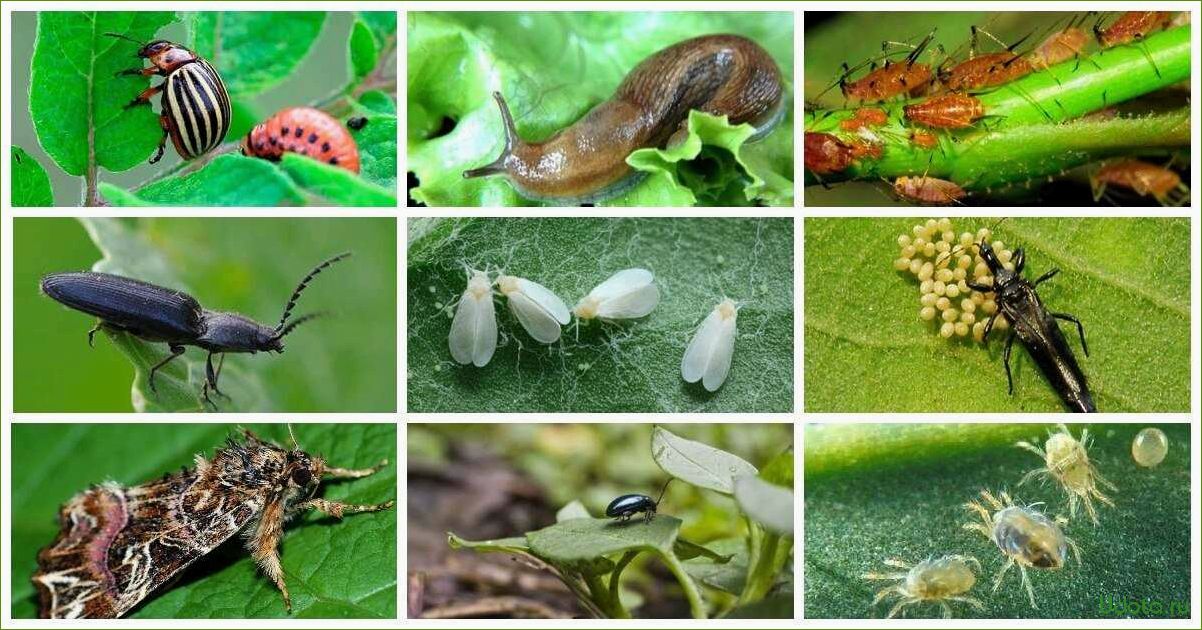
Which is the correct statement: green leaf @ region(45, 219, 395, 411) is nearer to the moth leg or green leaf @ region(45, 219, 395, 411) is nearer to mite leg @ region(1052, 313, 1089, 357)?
the moth leg

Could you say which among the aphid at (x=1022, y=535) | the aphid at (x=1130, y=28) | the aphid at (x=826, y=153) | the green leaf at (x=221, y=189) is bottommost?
the aphid at (x=1022, y=535)

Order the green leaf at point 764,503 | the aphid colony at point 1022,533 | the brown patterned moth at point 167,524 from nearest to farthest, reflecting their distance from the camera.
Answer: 1. the green leaf at point 764,503
2. the brown patterned moth at point 167,524
3. the aphid colony at point 1022,533

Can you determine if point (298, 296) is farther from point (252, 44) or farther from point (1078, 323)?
point (1078, 323)

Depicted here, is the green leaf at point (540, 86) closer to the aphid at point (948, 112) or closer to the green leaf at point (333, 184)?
the green leaf at point (333, 184)

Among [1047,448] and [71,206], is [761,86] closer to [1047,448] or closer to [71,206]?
[1047,448]

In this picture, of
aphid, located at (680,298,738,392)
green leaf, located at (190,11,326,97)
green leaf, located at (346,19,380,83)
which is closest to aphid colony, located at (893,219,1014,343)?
aphid, located at (680,298,738,392)

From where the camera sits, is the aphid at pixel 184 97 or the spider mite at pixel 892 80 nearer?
the aphid at pixel 184 97

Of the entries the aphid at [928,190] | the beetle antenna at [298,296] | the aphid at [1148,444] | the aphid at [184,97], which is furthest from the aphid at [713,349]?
the aphid at [184,97]

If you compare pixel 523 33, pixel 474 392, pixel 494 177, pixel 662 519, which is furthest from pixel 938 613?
pixel 523 33
